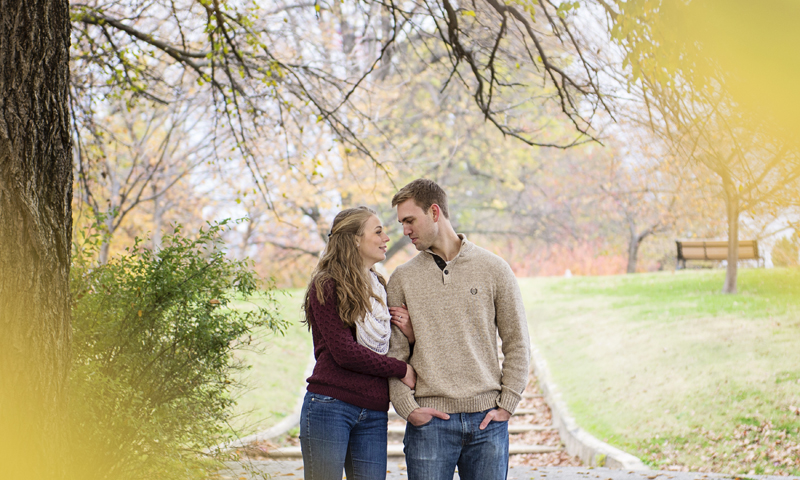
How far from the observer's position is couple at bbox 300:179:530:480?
8.82 feet

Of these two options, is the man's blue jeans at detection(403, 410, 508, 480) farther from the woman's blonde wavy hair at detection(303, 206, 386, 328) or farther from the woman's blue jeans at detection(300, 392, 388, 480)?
the woman's blonde wavy hair at detection(303, 206, 386, 328)

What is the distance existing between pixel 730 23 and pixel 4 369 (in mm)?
2630

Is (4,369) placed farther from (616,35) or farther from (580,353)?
(580,353)

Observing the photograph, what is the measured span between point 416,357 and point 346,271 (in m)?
0.50

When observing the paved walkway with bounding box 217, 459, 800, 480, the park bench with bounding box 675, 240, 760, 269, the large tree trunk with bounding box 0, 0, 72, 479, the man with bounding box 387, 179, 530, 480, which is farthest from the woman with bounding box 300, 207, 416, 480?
the park bench with bounding box 675, 240, 760, 269

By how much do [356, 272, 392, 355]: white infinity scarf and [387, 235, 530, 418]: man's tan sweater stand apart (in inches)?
2.7

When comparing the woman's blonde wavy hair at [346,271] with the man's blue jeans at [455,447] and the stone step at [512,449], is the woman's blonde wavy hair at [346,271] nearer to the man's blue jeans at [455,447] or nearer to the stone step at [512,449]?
the man's blue jeans at [455,447]

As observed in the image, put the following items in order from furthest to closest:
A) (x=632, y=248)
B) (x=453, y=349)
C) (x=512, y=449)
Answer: (x=632, y=248) → (x=512, y=449) → (x=453, y=349)

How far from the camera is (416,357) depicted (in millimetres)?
2811

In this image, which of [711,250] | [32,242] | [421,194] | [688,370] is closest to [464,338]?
[421,194]

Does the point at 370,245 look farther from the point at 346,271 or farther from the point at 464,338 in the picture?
the point at 464,338

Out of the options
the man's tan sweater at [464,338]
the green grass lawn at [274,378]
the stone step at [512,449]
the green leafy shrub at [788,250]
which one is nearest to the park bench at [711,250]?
the stone step at [512,449]

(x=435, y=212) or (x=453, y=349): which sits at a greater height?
(x=435, y=212)

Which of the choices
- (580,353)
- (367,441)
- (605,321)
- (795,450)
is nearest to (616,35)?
(367,441)
